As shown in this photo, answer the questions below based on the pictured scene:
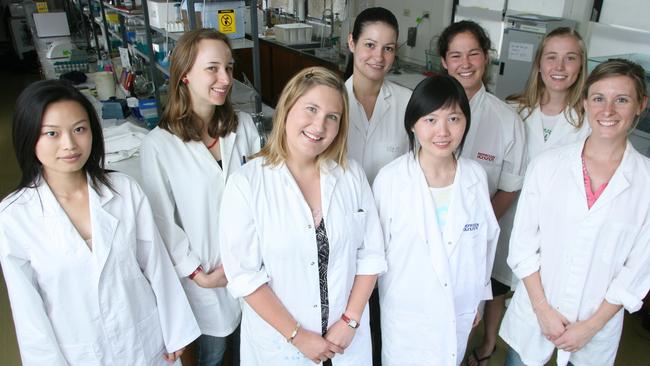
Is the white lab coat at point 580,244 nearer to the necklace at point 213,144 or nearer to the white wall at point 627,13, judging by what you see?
the necklace at point 213,144

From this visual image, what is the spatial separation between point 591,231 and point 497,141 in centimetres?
52

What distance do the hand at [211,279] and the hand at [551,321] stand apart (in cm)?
102

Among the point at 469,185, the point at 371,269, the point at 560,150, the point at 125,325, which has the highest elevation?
the point at 560,150

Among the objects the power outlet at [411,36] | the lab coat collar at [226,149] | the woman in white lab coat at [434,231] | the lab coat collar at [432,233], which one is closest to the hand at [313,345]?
the woman in white lab coat at [434,231]

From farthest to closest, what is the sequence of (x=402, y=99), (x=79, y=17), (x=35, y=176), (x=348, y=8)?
(x=79, y=17) < (x=348, y=8) < (x=402, y=99) < (x=35, y=176)

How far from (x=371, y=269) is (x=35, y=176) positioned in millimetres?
945

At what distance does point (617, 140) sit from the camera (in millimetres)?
1303

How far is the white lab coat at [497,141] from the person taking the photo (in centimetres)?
167

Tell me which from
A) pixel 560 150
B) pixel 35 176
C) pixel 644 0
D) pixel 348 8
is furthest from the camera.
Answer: pixel 348 8

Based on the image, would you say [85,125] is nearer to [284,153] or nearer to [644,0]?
[284,153]

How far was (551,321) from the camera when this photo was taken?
4.56ft

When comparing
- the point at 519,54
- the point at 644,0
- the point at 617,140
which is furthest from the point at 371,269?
the point at 644,0

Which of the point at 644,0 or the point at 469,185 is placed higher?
the point at 644,0

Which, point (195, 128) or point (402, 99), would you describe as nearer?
point (195, 128)
